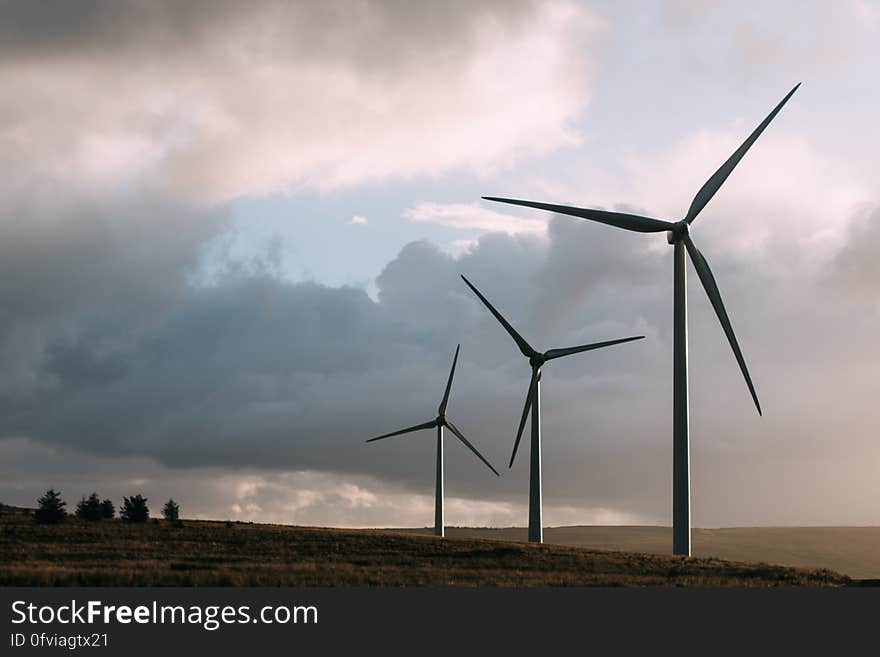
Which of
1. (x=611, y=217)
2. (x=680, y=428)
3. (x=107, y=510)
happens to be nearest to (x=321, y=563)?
(x=680, y=428)

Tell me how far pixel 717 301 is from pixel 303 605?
43956 millimetres

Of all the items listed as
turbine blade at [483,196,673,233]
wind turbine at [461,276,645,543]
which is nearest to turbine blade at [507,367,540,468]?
wind turbine at [461,276,645,543]

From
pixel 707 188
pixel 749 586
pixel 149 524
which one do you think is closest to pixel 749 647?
pixel 749 586

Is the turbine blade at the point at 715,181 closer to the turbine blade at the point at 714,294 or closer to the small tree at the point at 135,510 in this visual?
the turbine blade at the point at 714,294

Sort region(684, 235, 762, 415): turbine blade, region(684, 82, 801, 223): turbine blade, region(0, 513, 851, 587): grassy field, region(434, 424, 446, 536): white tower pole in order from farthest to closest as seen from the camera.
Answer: region(434, 424, 446, 536): white tower pole, region(684, 82, 801, 223): turbine blade, region(684, 235, 762, 415): turbine blade, region(0, 513, 851, 587): grassy field

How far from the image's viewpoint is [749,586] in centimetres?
5622

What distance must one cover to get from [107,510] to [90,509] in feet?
13.1

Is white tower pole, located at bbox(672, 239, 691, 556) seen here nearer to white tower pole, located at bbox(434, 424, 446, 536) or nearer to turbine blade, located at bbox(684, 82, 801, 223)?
turbine blade, located at bbox(684, 82, 801, 223)

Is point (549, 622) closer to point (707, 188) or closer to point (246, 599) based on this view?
point (246, 599)

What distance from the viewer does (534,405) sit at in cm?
10225

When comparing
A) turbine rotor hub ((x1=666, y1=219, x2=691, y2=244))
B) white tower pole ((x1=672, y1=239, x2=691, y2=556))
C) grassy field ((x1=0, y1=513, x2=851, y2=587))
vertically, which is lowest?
grassy field ((x1=0, y1=513, x2=851, y2=587))

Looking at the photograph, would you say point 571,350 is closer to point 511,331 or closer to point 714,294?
point 511,331

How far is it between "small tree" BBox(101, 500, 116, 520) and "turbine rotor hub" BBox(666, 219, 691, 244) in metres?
65.0

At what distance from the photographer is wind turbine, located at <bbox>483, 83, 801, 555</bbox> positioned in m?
70.4
